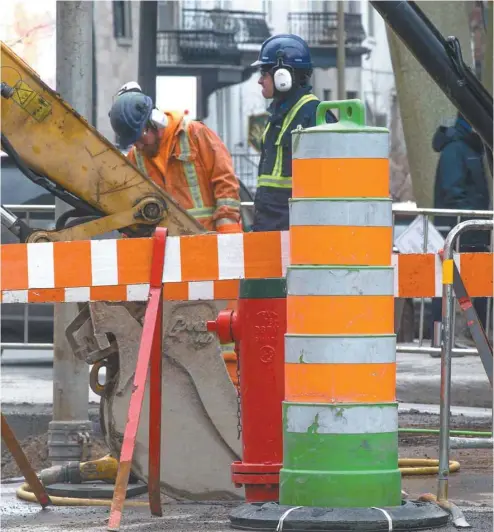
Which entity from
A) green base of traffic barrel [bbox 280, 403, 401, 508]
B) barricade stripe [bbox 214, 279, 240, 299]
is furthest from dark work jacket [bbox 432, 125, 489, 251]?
green base of traffic barrel [bbox 280, 403, 401, 508]

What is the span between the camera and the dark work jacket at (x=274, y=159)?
8.52 meters

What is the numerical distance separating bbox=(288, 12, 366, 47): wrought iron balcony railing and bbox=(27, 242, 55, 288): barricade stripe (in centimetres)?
4764

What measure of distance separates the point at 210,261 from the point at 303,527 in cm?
123

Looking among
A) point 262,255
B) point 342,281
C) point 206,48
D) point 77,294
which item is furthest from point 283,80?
point 206,48

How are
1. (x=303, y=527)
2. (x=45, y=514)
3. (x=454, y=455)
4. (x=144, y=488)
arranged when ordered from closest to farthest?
(x=303, y=527), (x=45, y=514), (x=144, y=488), (x=454, y=455)

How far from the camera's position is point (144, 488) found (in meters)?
7.57

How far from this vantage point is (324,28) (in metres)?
54.8

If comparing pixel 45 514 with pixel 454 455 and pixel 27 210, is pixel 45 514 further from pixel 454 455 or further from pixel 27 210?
pixel 27 210

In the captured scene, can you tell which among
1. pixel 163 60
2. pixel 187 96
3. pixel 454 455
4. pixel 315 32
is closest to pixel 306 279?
pixel 454 455

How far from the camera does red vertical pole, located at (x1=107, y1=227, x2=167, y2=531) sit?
19.9 ft

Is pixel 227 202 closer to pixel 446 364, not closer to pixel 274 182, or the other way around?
pixel 274 182

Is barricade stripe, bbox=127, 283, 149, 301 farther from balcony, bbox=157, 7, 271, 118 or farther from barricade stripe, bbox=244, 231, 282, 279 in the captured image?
balcony, bbox=157, 7, 271, 118

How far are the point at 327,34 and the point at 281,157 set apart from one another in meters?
46.6

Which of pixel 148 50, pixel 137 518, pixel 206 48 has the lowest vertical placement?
pixel 137 518
